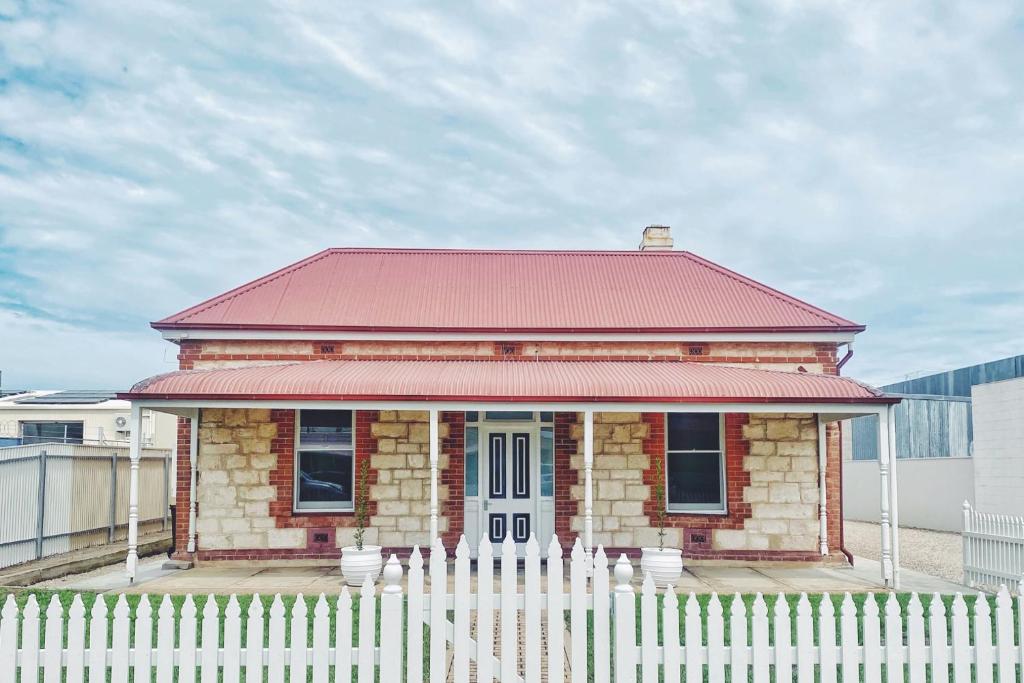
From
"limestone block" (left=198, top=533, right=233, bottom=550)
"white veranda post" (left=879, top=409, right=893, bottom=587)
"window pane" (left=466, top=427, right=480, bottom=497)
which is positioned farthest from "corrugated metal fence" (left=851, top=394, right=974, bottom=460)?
"limestone block" (left=198, top=533, right=233, bottom=550)

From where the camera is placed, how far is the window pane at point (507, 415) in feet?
46.3

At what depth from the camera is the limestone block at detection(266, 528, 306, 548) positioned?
13.6 m

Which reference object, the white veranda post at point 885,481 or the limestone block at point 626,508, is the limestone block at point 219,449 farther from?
the white veranda post at point 885,481

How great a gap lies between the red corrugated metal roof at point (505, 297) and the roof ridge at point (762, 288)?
0.03 meters

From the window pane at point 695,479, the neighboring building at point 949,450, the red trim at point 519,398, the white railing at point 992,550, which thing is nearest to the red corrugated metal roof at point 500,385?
the red trim at point 519,398

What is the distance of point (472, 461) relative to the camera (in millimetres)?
14070

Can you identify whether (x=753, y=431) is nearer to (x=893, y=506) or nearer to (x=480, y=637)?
(x=893, y=506)

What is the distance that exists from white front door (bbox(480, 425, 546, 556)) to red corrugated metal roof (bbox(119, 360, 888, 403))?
1.43 metres

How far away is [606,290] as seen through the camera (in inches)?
626

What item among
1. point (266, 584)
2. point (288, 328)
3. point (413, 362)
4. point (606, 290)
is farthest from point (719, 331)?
point (266, 584)

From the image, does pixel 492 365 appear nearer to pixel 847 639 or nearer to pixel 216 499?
pixel 216 499

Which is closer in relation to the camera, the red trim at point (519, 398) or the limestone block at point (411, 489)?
the red trim at point (519, 398)

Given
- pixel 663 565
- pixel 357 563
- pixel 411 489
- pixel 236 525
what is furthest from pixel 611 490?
pixel 236 525

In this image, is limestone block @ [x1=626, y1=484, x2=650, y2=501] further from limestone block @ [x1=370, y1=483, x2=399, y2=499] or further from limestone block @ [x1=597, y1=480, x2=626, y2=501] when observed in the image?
limestone block @ [x1=370, y1=483, x2=399, y2=499]
